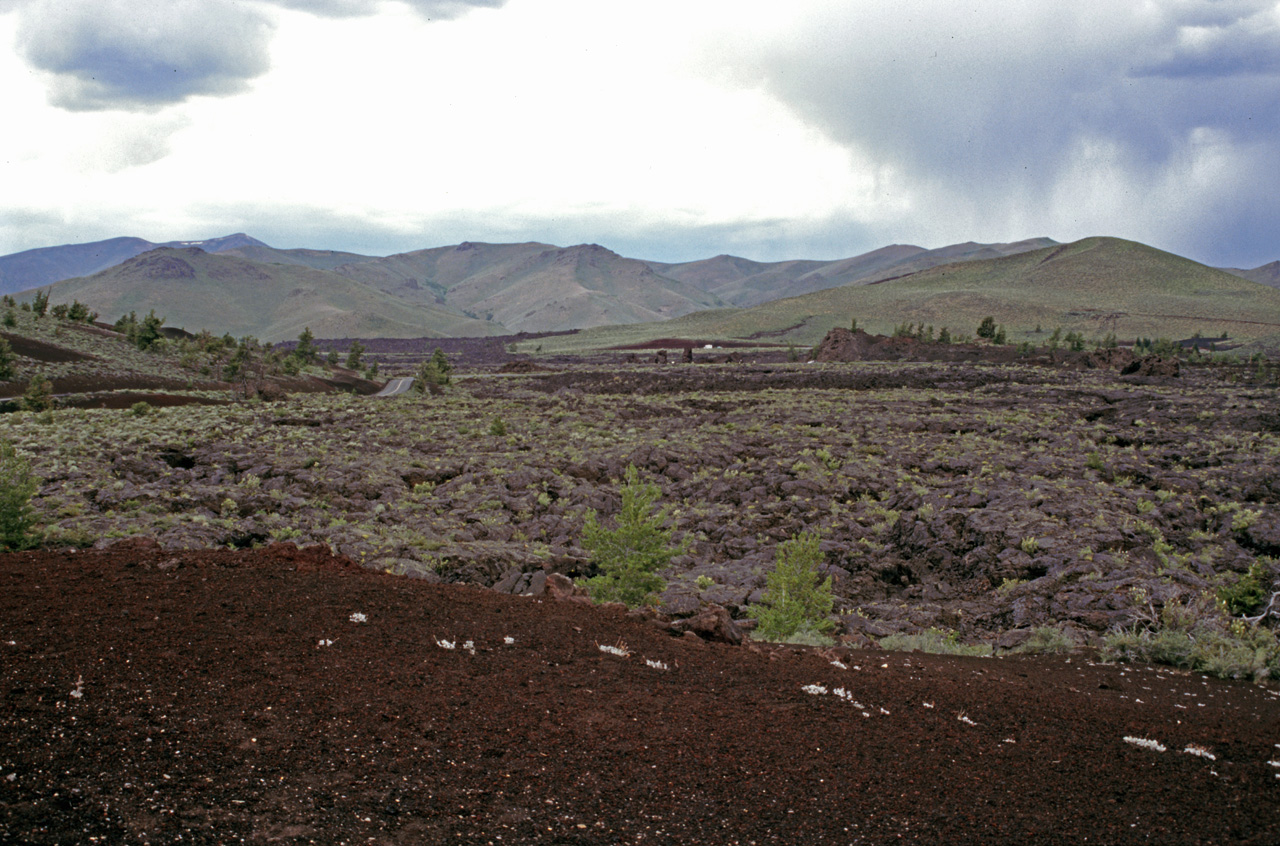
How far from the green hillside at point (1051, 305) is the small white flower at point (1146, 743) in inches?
4884

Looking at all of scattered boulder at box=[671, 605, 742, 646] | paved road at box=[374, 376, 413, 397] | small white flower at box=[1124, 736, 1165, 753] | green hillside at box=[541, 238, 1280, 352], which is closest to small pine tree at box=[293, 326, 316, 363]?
paved road at box=[374, 376, 413, 397]

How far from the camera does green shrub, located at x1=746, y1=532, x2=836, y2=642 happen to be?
36.3 feet

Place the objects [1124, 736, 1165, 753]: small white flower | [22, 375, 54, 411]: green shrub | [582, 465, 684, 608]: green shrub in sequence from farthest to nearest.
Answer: [22, 375, 54, 411]: green shrub
[582, 465, 684, 608]: green shrub
[1124, 736, 1165, 753]: small white flower

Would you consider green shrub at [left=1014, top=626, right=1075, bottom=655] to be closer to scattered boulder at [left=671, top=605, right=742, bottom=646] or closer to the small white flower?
the small white flower

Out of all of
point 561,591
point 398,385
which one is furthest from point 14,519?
point 398,385

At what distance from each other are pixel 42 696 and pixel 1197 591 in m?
15.4

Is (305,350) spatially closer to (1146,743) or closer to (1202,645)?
(1202,645)

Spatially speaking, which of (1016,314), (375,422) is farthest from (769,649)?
(1016,314)

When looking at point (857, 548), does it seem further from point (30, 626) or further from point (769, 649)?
point (30, 626)

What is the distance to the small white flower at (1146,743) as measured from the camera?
6508 mm

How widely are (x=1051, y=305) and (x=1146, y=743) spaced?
156778 millimetres

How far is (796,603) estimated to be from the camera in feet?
37.2

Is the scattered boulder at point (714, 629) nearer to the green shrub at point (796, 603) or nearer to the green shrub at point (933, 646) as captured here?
the green shrub at point (796, 603)

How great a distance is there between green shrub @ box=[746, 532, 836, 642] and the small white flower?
15.2 feet
